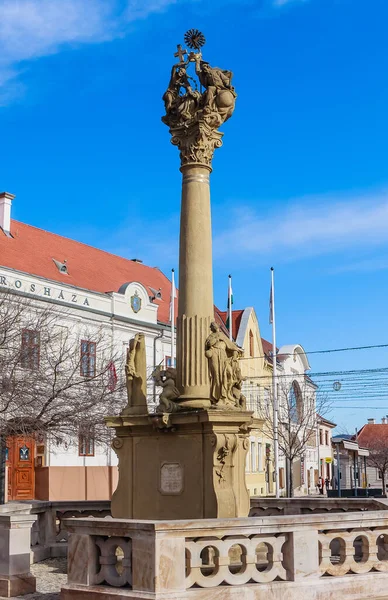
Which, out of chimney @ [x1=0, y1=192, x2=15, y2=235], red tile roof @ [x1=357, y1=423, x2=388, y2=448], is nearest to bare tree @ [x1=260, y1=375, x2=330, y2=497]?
chimney @ [x1=0, y1=192, x2=15, y2=235]

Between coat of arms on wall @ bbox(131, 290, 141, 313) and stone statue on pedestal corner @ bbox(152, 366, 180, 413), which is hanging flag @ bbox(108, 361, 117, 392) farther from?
stone statue on pedestal corner @ bbox(152, 366, 180, 413)

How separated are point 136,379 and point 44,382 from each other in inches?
373

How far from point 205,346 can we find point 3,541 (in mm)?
4037

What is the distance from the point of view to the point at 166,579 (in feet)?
24.1

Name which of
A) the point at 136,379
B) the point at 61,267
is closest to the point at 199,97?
the point at 136,379

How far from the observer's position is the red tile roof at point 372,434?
91000 millimetres

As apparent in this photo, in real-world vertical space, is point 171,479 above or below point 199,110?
below

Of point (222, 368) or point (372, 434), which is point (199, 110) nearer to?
point (222, 368)

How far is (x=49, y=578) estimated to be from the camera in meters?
11.2

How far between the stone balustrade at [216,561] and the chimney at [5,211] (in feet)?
88.3

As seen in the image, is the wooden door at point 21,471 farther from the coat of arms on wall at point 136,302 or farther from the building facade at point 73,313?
the coat of arms on wall at point 136,302

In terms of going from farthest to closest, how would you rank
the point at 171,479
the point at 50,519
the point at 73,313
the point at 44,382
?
1. the point at 73,313
2. the point at 44,382
3. the point at 50,519
4. the point at 171,479

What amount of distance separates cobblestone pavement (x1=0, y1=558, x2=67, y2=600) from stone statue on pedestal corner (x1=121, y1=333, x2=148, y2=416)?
8.14 feet

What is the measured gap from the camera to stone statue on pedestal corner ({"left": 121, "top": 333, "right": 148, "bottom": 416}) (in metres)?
12.8
